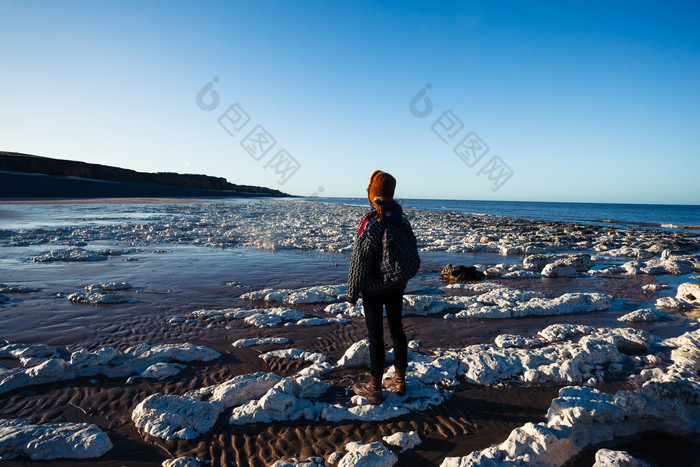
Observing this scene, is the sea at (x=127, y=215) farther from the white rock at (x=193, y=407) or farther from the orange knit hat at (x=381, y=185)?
the white rock at (x=193, y=407)

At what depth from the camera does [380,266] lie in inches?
126

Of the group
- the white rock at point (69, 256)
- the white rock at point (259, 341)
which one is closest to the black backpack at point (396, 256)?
the white rock at point (259, 341)

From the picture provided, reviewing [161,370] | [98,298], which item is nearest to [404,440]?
[161,370]

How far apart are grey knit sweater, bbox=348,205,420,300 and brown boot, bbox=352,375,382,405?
0.87 m

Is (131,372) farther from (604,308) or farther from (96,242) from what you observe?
(96,242)

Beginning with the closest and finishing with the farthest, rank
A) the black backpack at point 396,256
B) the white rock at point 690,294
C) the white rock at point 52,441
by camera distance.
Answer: the white rock at point 52,441 → the black backpack at point 396,256 → the white rock at point 690,294

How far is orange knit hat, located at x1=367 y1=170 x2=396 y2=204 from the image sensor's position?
3281mm

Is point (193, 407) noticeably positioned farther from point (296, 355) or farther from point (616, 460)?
point (616, 460)

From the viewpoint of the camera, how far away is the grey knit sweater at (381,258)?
315 centimetres

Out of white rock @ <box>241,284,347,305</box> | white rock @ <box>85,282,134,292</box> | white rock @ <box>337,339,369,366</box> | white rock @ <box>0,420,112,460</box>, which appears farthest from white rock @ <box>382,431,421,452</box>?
white rock @ <box>85,282,134,292</box>

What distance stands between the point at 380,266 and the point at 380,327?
620 mm

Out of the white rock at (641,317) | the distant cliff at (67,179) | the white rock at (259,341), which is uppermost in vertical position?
the distant cliff at (67,179)

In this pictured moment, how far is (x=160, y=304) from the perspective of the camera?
5992mm

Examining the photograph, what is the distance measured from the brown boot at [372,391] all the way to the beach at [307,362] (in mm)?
90
